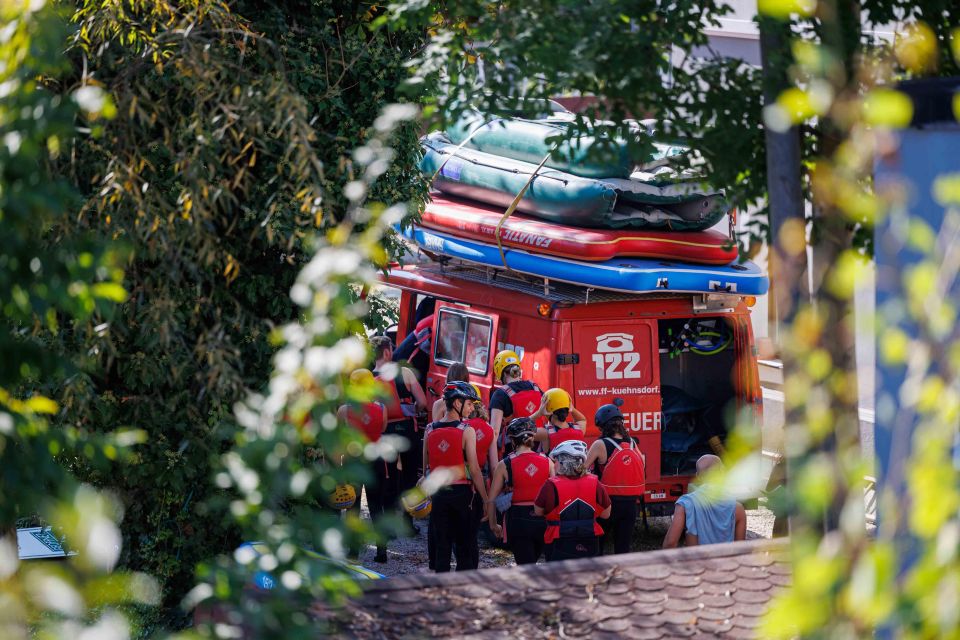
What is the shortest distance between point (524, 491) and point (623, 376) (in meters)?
2.38

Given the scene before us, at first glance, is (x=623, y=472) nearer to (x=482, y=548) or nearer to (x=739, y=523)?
Result: (x=739, y=523)

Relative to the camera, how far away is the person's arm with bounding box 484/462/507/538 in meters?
9.22

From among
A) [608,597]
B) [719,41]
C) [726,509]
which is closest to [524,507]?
[726,509]

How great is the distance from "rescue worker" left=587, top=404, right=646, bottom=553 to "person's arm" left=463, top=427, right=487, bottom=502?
92 cm

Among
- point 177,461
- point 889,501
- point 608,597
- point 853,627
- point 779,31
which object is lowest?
point 177,461

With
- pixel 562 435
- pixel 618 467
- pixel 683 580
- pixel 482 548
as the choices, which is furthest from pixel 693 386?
pixel 683 580

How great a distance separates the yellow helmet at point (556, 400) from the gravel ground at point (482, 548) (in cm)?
162

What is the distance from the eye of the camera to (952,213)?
2.08 m

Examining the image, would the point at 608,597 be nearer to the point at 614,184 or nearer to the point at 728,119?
the point at 728,119

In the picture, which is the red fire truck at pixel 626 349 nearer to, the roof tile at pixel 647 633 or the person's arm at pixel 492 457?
the person's arm at pixel 492 457

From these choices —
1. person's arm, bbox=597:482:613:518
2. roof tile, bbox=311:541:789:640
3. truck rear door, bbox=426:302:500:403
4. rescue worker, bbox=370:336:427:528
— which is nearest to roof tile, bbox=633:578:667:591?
roof tile, bbox=311:541:789:640

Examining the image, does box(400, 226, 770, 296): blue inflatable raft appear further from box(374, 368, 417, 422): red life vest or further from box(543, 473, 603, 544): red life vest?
box(543, 473, 603, 544): red life vest

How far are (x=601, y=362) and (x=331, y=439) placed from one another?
8201 millimetres

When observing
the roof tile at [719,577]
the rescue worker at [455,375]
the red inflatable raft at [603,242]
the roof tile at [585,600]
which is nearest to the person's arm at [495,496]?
the rescue worker at [455,375]
